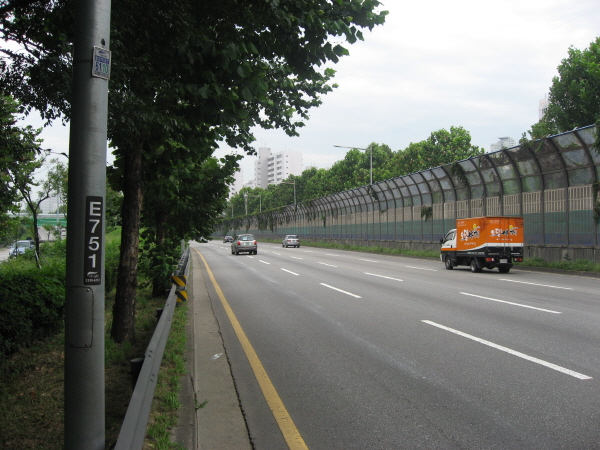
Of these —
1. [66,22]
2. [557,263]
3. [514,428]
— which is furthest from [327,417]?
[557,263]

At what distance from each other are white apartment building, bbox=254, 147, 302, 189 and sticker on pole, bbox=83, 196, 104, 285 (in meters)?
171

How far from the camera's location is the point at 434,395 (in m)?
4.94

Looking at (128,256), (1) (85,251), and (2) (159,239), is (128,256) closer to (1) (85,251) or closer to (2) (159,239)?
(1) (85,251)

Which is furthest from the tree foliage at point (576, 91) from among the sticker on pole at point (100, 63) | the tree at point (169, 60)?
the sticker on pole at point (100, 63)

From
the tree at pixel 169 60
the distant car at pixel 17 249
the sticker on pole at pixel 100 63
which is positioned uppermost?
the tree at pixel 169 60

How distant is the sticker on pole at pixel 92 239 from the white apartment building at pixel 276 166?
561ft

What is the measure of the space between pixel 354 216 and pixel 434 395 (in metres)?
41.7

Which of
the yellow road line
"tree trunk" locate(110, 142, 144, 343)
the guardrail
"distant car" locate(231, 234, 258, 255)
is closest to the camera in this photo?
the guardrail

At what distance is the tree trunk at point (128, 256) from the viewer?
23.1 feet

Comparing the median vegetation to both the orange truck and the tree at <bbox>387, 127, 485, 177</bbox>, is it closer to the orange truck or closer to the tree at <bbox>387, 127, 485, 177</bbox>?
the orange truck

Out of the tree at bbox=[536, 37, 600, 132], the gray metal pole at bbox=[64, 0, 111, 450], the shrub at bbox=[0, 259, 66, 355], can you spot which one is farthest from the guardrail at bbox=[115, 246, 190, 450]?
the tree at bbox=[536, 37, 600, 132]

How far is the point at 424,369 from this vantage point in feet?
19.2

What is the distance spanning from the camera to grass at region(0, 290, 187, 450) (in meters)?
3.89

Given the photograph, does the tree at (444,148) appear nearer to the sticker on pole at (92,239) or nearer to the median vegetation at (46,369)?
the median vegetation at (46,369)
